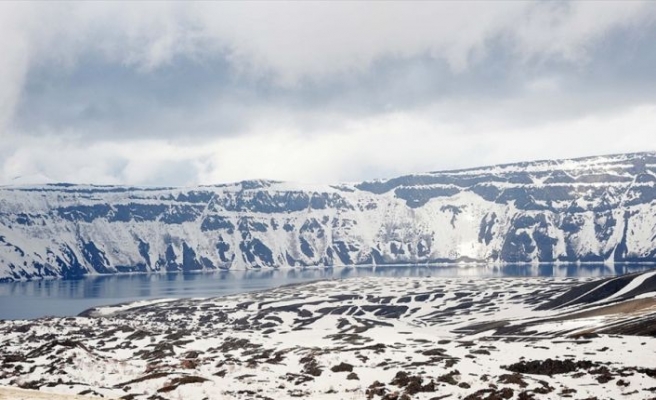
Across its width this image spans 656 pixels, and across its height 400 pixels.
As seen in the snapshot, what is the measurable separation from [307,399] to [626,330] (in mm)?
56209

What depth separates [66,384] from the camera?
237ft

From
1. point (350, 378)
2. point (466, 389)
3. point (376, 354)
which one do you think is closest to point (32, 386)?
point (350, 378)

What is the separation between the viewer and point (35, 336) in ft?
465

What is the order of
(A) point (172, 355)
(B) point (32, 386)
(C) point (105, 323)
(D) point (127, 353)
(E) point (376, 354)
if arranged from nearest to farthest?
(B) point (32, 386)
(E) point (376, 354)
(A) point (172, 355)
(D) point (127, 353)
(C) point (105, 323)

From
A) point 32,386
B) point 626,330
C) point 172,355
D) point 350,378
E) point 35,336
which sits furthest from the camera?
point 35,336

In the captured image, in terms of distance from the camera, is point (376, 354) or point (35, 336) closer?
point (376, 354)

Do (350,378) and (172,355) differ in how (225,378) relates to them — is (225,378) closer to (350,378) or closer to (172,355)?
(350,378)

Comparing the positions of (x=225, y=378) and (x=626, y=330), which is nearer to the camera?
(x=225, y=378)

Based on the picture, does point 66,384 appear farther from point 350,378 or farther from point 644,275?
point 644,275

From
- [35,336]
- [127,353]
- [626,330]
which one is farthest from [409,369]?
[35,336]

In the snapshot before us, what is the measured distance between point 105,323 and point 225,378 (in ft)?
415

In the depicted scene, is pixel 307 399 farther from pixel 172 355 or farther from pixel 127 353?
pixel 127 353

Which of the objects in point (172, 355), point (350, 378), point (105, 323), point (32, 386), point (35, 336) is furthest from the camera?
point (105, 323)

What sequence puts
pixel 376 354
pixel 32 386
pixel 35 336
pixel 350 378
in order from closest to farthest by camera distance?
pixel 350 378
pixel 32 386
pixel 376 354
pixel 35 336
